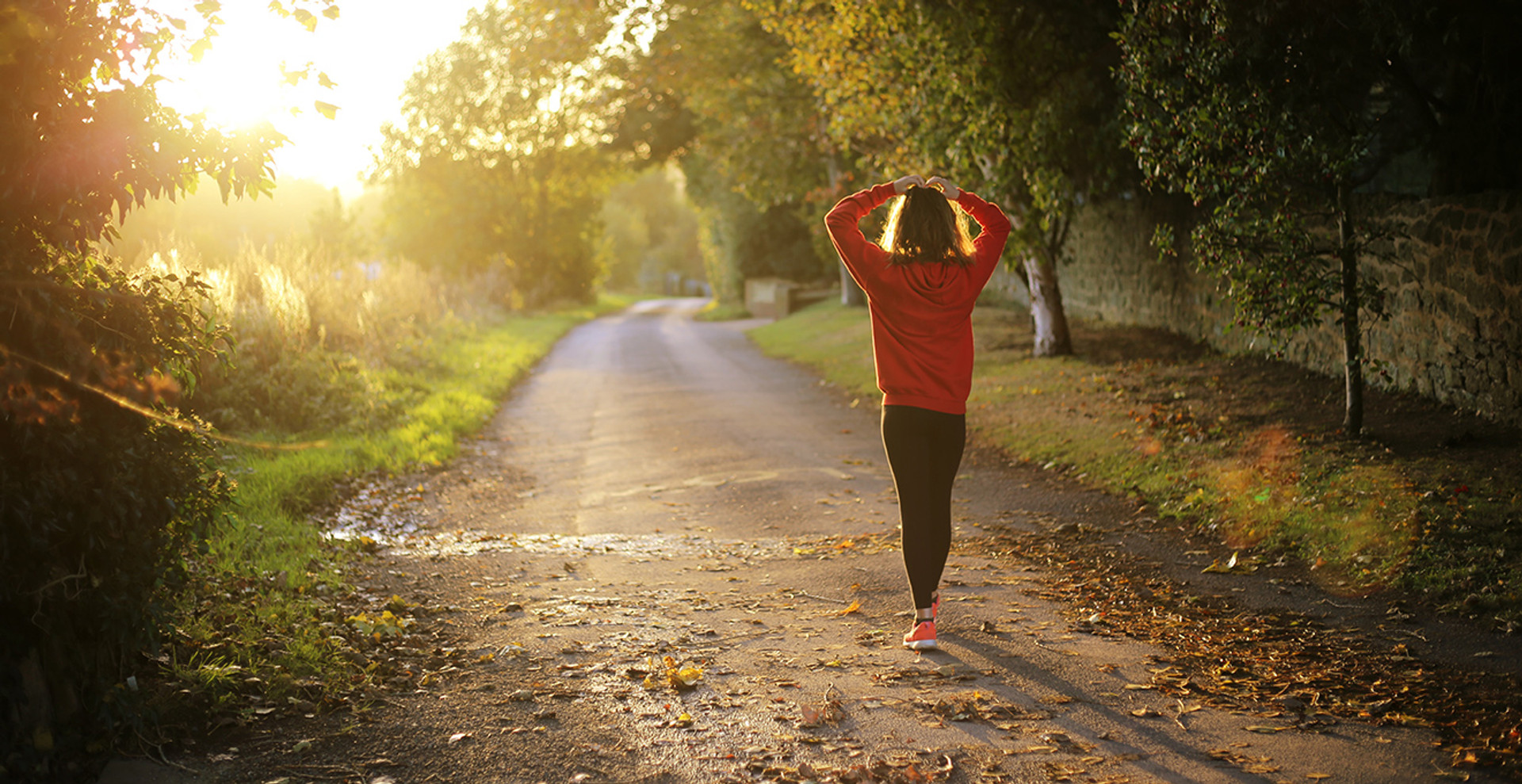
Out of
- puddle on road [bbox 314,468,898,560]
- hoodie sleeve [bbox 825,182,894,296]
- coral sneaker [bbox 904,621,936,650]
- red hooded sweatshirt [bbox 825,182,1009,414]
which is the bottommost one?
puddle on road [bbox 314,468,898,560]

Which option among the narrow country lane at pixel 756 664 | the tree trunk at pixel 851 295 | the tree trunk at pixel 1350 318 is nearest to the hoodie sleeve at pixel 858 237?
the narrow country lane at pixel 756 664

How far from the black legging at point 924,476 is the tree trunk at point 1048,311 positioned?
1179 cm

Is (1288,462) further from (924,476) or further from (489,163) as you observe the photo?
(489,163)

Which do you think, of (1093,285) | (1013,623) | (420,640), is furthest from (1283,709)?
(1093,285)

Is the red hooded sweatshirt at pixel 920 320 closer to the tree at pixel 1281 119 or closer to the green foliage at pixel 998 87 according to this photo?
the tree at pixel 1281 119

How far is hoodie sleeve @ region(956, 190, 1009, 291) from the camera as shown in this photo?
209 inches

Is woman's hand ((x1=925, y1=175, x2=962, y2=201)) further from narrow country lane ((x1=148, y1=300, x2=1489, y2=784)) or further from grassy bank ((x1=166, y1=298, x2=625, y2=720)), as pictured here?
grassy bank ((x1=166, y1=298, x2=625, y2=720))

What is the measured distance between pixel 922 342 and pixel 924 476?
2.15 feet

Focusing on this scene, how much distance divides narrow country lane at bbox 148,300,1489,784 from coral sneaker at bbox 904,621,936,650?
60 mm

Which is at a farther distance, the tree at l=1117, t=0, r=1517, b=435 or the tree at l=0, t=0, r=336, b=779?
the tree at l=1117, t=0, r=1517, b=435

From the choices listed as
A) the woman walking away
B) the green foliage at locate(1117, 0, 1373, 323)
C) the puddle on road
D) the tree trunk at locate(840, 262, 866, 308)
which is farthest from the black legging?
the tree trunk at locate(840, 262, 866, 308)

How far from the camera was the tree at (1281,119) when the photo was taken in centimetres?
847

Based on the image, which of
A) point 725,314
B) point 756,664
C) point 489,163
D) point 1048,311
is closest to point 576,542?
point 756,664

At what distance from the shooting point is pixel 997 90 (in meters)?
13.8
